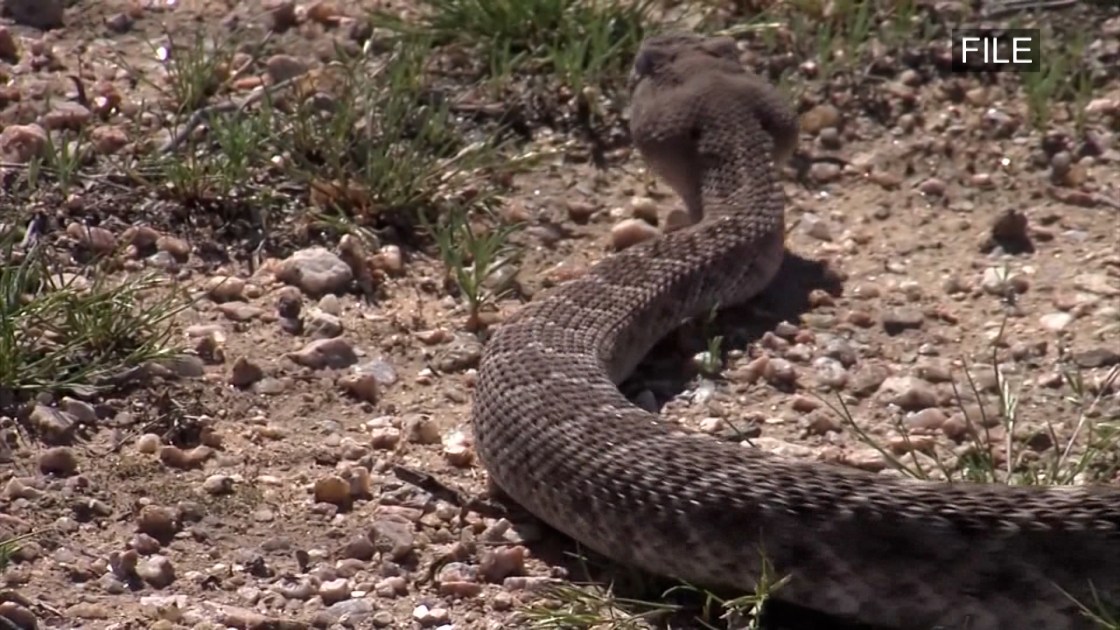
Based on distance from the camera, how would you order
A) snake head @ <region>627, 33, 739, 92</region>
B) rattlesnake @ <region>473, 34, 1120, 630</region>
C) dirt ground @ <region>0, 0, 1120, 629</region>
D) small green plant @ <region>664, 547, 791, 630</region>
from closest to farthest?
rattlesnake @ <region>473, 34, 1120, 630</region> → small green plant @ <region>664, 547, 791, 630</region> → dirt ground @ <region>0, 0, 1120, 629</region> → snake head @ <region>627, 33, 739, 92</region>

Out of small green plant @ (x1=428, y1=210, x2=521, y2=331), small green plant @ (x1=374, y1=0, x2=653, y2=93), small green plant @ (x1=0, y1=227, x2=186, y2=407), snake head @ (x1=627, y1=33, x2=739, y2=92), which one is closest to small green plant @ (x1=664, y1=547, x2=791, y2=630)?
small green plant @ (x1=428, y1=210, x2=521, y2=331)

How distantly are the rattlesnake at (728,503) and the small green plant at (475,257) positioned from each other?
→ 32 centimetres

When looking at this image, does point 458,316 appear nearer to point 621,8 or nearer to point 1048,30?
point 621,8

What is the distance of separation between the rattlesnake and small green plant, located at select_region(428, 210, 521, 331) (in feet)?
1.04

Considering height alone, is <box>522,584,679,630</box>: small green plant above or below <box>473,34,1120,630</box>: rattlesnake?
below

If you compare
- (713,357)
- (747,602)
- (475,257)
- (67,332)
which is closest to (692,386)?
(713,357)

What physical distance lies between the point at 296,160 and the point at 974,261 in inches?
107

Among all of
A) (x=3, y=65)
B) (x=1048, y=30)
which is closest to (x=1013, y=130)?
(x=1048, y=30)

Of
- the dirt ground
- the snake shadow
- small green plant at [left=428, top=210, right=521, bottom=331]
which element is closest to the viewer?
the snake shadow

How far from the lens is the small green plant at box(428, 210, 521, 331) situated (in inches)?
248

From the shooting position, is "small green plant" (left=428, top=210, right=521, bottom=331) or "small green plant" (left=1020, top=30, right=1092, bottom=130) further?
"small green plant" (left=1020, top=30, right=1092, bottom=130)

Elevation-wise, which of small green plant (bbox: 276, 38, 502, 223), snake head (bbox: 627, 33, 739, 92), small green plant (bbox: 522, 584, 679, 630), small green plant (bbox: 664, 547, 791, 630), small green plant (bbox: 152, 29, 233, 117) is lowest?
small green plant (bbox: 522, 584, 679, 630)

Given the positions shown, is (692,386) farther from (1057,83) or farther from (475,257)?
(1057,83)

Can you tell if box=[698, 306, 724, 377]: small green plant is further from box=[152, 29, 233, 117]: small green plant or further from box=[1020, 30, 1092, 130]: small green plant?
box=[152, 29, 233, 117]: small green plant
